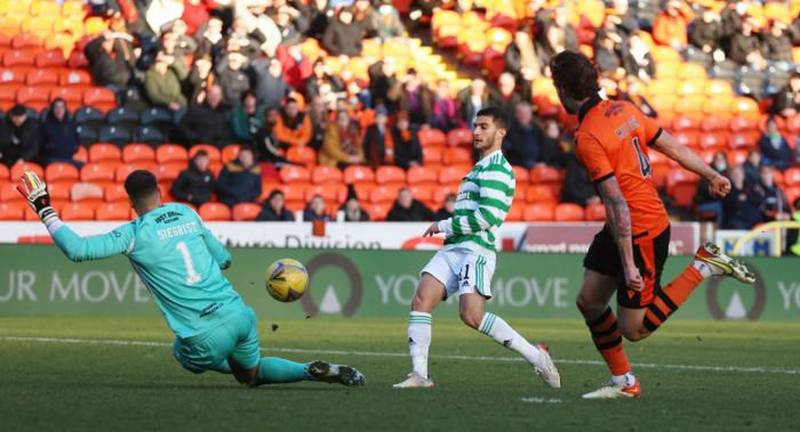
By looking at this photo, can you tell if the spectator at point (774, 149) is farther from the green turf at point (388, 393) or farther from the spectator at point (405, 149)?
the green turf at point (388, 393)

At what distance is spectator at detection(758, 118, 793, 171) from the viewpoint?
2958cm

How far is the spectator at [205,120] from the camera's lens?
2628 centimetres

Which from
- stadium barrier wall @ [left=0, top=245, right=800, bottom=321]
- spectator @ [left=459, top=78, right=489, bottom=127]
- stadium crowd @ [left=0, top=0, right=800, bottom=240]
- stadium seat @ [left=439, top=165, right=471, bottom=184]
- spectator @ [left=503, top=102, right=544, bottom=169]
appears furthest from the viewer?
spectator @ [left=459, top=78, right=489, bottom=127]

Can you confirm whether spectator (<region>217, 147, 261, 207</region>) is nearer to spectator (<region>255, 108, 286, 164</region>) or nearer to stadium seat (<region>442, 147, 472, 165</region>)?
spectator (<region>255, 108, 286, 164</region>)

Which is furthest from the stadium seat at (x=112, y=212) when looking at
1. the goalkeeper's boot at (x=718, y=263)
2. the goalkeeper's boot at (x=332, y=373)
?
the goalkeeper's boot at (x=718, y=263)

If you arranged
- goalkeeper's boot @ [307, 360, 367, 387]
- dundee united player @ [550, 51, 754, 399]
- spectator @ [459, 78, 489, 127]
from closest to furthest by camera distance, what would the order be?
1. dundee united player @ [550, 51, 754, 399]
2. goalkeeper's boot @ [307, 360, 367, 387]
3. spectator @ [459, 78, 489, 127]

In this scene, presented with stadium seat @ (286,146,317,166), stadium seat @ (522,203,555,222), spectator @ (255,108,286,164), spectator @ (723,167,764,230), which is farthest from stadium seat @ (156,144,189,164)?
spectator @ (723,167,764,230)

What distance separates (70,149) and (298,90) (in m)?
4.43

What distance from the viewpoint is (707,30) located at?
33.4m

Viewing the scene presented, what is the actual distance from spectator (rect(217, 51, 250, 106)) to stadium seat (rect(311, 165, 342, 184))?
1.70 meters

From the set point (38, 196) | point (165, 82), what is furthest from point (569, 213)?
point (38, 196)

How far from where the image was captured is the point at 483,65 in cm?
3083

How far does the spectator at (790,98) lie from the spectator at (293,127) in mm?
9870

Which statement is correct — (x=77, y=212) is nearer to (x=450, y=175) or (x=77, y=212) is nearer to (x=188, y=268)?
(x=450, y=175)
